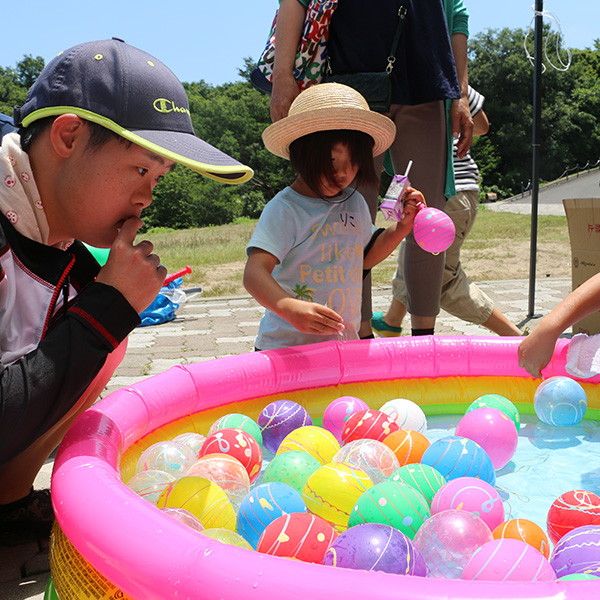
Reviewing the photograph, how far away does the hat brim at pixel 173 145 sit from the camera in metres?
1.49

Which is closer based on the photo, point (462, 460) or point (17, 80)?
point (462, 460)

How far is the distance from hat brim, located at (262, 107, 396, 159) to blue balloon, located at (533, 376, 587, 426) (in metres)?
1.32

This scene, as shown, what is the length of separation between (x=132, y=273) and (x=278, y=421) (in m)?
1.03

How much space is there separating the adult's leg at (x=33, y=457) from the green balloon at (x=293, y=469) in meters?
0.62

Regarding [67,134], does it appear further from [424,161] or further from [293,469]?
[424,161]

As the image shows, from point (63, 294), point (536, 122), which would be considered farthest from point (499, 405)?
point (536, 122)

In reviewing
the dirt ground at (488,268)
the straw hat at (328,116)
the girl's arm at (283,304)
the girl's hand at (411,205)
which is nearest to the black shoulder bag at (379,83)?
the straw hat at (328,116)

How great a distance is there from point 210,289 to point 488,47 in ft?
135

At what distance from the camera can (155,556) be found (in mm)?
1160

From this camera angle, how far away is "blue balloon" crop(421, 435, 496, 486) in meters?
1.99

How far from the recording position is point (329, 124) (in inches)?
109

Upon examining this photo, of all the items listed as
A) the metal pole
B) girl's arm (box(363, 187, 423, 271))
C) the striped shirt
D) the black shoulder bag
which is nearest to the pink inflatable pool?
girl's arm (box(363, 187, 423, 271))

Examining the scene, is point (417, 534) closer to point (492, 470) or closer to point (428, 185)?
point (492, 470)

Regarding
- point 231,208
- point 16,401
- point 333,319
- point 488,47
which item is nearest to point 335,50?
point 333,319
